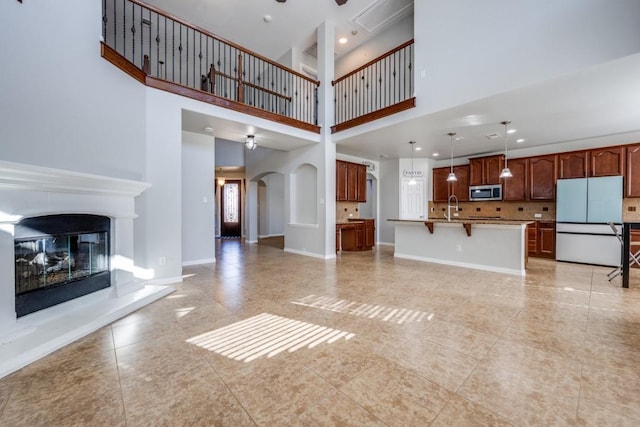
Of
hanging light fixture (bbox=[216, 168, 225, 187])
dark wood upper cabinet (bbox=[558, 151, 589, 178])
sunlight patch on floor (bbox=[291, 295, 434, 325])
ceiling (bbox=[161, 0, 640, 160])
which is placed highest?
ceiling (bbox=[161, 0, 640, 160])

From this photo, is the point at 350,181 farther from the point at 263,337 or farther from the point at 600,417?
the point at 600,417

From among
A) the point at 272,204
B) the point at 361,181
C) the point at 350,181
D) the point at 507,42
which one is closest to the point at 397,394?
the point at 507,42

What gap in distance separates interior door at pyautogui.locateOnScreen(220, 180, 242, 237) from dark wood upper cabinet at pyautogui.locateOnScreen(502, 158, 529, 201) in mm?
9203

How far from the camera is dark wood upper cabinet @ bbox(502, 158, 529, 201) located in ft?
21.4

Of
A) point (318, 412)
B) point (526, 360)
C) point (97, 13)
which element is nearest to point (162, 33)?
point (97, 13)

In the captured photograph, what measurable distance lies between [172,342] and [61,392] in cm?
72

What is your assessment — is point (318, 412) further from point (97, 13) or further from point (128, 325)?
point (97, 13)

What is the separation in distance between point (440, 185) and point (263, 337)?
24.1 feet

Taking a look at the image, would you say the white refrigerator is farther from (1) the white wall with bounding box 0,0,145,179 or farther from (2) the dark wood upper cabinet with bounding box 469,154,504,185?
(1) the white wall with bounding box 0,0,145,179

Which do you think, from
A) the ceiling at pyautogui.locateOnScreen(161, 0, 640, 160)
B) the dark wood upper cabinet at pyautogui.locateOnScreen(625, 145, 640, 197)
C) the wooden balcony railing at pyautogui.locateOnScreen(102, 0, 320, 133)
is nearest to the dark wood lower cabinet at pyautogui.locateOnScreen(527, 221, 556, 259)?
the dark wood upper cabinet at pyautogui.locateOnScreen(625, 145, 640, 197)

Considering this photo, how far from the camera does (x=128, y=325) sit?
2.67 meters

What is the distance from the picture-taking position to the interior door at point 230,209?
11.1m

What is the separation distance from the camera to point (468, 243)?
5293 mm

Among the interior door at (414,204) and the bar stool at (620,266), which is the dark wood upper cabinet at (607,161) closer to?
the bar stool at (620,266)
